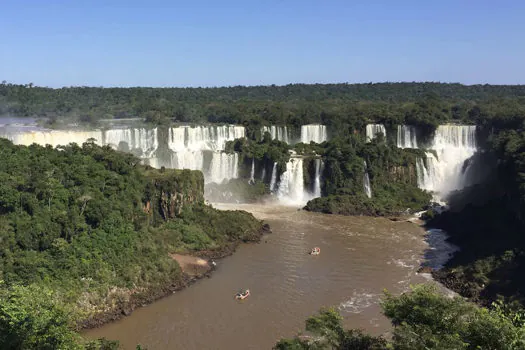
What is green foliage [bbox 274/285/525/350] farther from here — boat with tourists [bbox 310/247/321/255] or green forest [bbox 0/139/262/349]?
boat with tourists [bbox 310/247/321/255]

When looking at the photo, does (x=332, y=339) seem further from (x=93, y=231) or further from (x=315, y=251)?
(x=315, y=251)

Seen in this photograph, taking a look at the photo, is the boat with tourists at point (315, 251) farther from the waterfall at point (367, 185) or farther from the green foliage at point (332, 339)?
the green foliage at point (332, 339)

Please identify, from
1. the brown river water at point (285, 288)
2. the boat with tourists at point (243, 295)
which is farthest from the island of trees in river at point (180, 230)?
the boat with tourists at point (243, 295)

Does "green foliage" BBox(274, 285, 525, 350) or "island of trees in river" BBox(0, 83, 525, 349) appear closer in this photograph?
"green foliage" BBox(274, 285, 525, 350)

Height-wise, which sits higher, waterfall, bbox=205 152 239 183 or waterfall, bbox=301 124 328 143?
waterfall, bbox=301 124 328 143

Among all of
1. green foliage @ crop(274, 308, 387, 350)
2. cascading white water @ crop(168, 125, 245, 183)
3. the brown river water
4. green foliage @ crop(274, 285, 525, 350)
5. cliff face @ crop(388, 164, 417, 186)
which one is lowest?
the brown river water

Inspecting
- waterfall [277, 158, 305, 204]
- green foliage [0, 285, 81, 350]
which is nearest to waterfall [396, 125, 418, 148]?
waterfall [277, 158, 305, 204]

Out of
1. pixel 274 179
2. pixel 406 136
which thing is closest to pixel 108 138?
pixel 274 179

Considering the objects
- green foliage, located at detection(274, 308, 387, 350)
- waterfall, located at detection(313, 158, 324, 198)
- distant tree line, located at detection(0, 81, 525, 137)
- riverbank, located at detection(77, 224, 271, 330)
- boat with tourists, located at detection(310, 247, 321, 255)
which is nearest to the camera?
green foliage, located at detection(274, 308, 387, 350)
